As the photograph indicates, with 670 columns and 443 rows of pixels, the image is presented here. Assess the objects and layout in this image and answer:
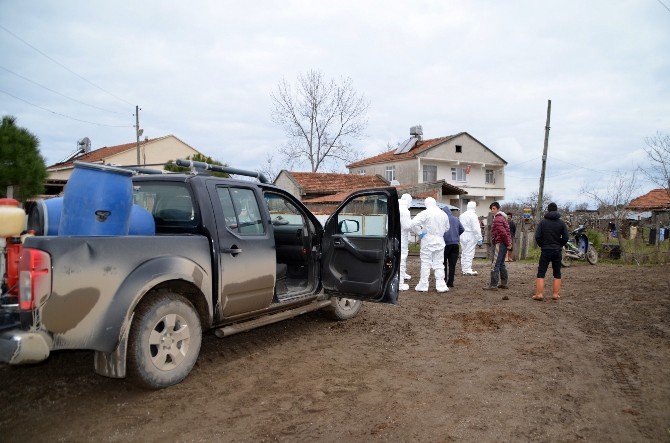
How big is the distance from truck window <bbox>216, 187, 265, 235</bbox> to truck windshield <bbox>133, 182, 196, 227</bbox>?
32cm

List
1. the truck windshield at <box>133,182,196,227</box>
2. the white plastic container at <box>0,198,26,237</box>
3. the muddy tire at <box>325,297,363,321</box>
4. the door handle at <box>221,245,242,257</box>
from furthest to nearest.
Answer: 1. the muddy tire at <box>325,297,363,321</box>
2. the truck windshield at <box>133,182,196,227</box>
3. the door handle at <box>221,245,242,257</box>
4. the white plastic container at <box>0,198,26,237</box>

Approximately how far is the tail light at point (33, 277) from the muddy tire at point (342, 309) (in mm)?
3526

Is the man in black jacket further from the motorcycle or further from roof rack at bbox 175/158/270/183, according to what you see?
the motorcycle

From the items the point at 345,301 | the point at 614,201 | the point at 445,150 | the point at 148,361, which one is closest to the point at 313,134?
the point at 445,150

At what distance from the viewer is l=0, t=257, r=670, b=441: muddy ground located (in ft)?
10.5

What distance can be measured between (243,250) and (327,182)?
2664cm

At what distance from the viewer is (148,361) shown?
12.1 feet

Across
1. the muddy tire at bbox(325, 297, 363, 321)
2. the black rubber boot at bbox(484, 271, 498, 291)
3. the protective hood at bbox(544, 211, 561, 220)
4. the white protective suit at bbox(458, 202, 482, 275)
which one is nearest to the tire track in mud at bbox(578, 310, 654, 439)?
the protective hood at bbox(544, 211, 561, 220)

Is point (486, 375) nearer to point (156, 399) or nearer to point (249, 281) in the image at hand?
point (249, 281)

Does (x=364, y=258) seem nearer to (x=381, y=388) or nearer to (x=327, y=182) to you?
(x=381, y=388)

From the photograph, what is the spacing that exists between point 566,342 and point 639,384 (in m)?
1.34

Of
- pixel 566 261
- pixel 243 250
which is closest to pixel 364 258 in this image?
pixel 243 250

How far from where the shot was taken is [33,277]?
9.93 feet

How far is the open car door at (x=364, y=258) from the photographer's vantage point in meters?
A: 5.34
